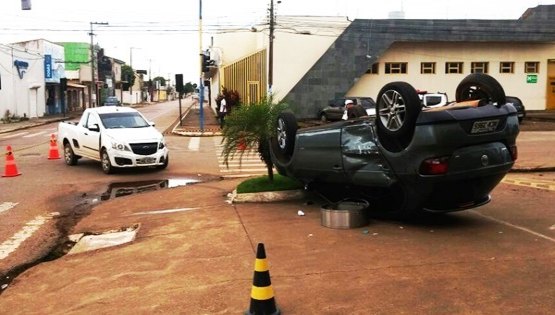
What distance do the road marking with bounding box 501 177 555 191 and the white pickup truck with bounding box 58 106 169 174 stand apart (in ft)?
28.1

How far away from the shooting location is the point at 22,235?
8352 millimetres

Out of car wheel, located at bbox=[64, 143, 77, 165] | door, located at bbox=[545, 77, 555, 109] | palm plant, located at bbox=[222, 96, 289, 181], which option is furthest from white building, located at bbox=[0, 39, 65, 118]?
door, located at bbox=[545, 77, 555, 109]

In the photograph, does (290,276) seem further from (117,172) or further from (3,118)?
(3,118)

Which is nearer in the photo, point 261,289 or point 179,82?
point 261,289

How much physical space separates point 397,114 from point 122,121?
10639 millimetres

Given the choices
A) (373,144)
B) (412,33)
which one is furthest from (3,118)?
(373,144)

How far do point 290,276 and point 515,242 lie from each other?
282cm

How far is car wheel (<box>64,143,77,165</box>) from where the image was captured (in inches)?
656

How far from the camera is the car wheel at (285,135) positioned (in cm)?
892

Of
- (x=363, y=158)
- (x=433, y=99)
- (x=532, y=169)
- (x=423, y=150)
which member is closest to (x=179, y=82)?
(x=433, y=99)

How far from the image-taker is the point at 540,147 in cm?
1892

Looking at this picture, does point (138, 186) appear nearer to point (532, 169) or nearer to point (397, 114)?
point (397, 114)

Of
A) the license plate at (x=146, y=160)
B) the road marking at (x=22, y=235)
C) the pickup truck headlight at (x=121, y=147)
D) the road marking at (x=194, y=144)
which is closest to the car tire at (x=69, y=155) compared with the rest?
the pickup truck headlight at (x=121, y=147)

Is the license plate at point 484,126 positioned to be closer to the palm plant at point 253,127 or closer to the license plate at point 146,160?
the palm plant at point 253,127
